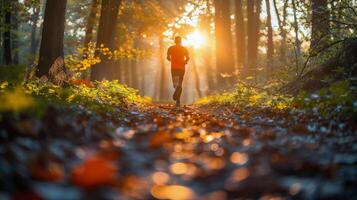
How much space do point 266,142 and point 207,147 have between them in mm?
709

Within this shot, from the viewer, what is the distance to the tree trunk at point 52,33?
11.2m

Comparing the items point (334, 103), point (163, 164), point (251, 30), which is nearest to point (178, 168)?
point (163, 164)

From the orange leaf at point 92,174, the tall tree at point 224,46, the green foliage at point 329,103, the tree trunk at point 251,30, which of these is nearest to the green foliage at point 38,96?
the orange leaf at point 92,174

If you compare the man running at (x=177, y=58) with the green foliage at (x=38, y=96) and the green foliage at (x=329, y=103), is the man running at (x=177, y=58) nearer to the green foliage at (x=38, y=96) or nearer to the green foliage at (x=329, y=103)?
the green foliage at (x=38, y=96)

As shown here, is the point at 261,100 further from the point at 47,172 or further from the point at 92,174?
the point at 47,172

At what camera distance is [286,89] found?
433 inches

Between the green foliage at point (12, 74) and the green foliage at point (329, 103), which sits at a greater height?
the green foliage at point (12, 74)

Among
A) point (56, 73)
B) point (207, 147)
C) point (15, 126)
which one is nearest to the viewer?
point (15, 126)

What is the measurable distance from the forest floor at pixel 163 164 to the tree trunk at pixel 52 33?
694 centimetres

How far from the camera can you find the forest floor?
270cm

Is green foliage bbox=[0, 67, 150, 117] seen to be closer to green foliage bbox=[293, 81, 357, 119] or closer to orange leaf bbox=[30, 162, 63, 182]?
orange leaf bbox=[30, 162, 63, 182]

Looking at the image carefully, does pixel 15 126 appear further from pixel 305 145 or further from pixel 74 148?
pixel 305 145

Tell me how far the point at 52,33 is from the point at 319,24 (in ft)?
23.4

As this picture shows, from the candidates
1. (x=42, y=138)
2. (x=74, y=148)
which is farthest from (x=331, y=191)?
(x=42, y=138)
